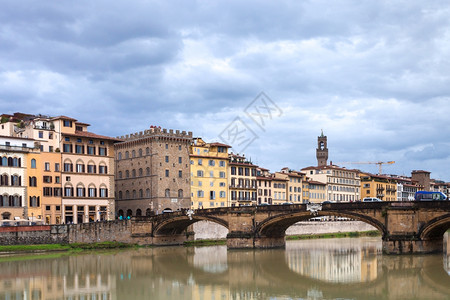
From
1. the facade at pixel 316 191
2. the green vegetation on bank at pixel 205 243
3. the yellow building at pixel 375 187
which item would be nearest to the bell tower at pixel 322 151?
the yellow building at pixel 375 187

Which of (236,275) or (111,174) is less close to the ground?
(111,174)

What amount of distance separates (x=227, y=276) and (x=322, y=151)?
124557 mm

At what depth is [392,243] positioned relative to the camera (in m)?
55.7

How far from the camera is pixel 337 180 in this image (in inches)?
5305

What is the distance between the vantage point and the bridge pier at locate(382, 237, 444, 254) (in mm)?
54688

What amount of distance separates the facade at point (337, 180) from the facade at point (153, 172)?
49292 mm

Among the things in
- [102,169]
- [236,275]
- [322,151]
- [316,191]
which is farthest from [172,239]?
[322,151]

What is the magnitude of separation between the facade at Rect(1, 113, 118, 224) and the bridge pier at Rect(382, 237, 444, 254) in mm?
41857

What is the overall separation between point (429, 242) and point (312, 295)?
2557 centimetres

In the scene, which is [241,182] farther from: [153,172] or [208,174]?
[153,172]

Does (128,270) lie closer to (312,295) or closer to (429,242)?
(312,295)

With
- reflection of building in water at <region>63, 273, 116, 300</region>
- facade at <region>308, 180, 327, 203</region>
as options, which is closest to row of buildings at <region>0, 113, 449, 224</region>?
facade at <region>308, 180, 327, 203</region>

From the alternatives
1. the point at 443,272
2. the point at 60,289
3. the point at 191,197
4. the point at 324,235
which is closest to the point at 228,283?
the point at 60,289

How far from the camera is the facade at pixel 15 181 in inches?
2778
